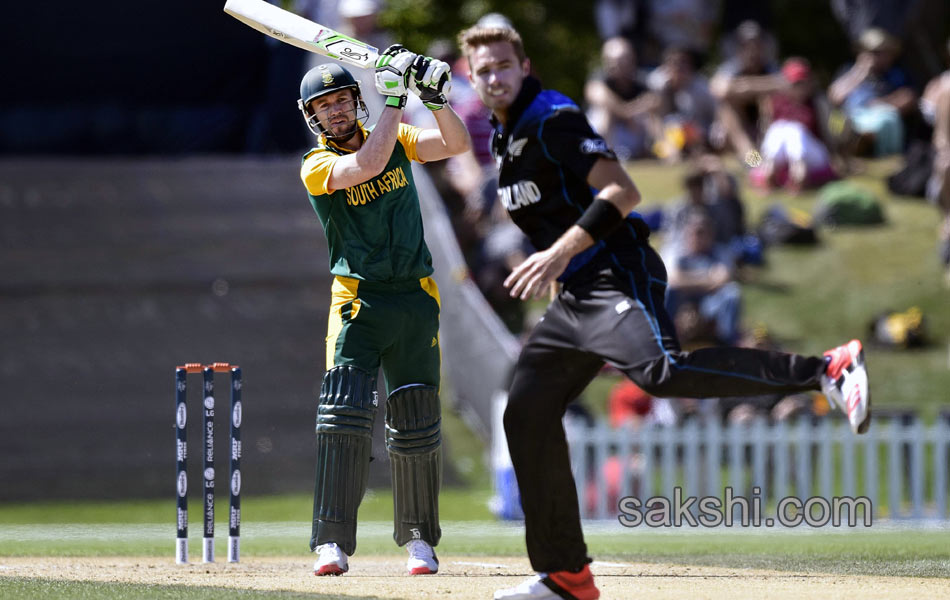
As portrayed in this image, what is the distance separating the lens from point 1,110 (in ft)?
55.2

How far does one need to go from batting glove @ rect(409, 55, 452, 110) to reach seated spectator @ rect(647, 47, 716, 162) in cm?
1035

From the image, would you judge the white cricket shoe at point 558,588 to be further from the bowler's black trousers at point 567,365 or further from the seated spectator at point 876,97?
the seated spectator at point 876,97

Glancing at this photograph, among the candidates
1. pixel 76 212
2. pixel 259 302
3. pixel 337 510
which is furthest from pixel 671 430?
pixel 76 212

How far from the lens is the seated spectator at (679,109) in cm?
1595

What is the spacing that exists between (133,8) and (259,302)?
5.27 meters

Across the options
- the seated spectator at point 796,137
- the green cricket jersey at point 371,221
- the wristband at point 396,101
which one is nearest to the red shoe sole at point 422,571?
the green cricket jersey at point 371,221

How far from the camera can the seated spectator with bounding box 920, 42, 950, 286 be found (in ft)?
44.8

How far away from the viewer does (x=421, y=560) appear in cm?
630

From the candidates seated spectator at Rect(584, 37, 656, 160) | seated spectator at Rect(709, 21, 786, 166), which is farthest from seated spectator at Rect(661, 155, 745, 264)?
seated spectator at Rect(584, 37, 656, 160)

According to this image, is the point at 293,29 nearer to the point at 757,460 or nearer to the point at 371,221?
the point at 371,221

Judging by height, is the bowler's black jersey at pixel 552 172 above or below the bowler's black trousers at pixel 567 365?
above

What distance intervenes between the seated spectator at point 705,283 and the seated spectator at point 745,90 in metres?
2.40

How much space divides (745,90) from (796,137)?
0.76m

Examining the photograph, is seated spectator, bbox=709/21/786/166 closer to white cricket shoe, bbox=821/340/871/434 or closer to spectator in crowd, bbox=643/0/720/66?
spectator in crowd, bbox=643/0/720/66
